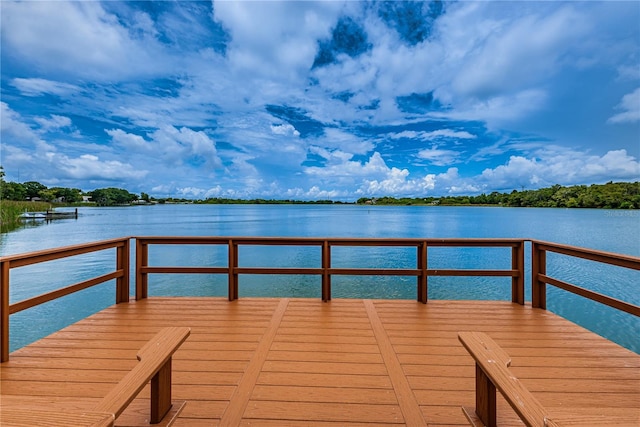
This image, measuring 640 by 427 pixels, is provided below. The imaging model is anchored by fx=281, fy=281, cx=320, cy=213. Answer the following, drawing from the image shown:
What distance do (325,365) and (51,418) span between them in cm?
184

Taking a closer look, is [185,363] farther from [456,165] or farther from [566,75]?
[456,165]

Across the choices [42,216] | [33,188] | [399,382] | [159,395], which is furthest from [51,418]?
[33,188]

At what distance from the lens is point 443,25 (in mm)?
13445

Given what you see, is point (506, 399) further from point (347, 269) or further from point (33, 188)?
point (33, 188)

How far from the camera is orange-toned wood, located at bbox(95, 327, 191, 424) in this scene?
98 centimetres

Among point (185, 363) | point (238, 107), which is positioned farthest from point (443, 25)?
point (238, 107)

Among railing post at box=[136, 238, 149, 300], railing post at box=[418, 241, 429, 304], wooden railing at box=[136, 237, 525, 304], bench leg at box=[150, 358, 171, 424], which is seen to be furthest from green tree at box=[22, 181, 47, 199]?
railing post at box=[418, 241, 429, 304]

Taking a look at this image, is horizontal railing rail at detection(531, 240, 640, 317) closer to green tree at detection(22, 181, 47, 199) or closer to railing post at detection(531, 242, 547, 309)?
railing post at detection(531, 242, 547, 309)

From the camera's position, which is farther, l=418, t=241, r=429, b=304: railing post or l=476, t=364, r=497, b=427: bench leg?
l=418, t=241, r=429, b=304: railing post

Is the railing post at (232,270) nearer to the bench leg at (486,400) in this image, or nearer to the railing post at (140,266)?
the railing post at (140,266)

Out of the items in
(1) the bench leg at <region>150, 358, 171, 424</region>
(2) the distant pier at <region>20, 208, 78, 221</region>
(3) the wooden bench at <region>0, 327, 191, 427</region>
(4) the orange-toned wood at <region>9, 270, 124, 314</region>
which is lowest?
(1) the bench leg at <region>150, 358, 171, 424</region>

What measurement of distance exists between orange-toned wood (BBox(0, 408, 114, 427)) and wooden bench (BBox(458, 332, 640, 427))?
1283mm

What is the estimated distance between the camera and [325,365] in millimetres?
2303

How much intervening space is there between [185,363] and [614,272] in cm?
1778
